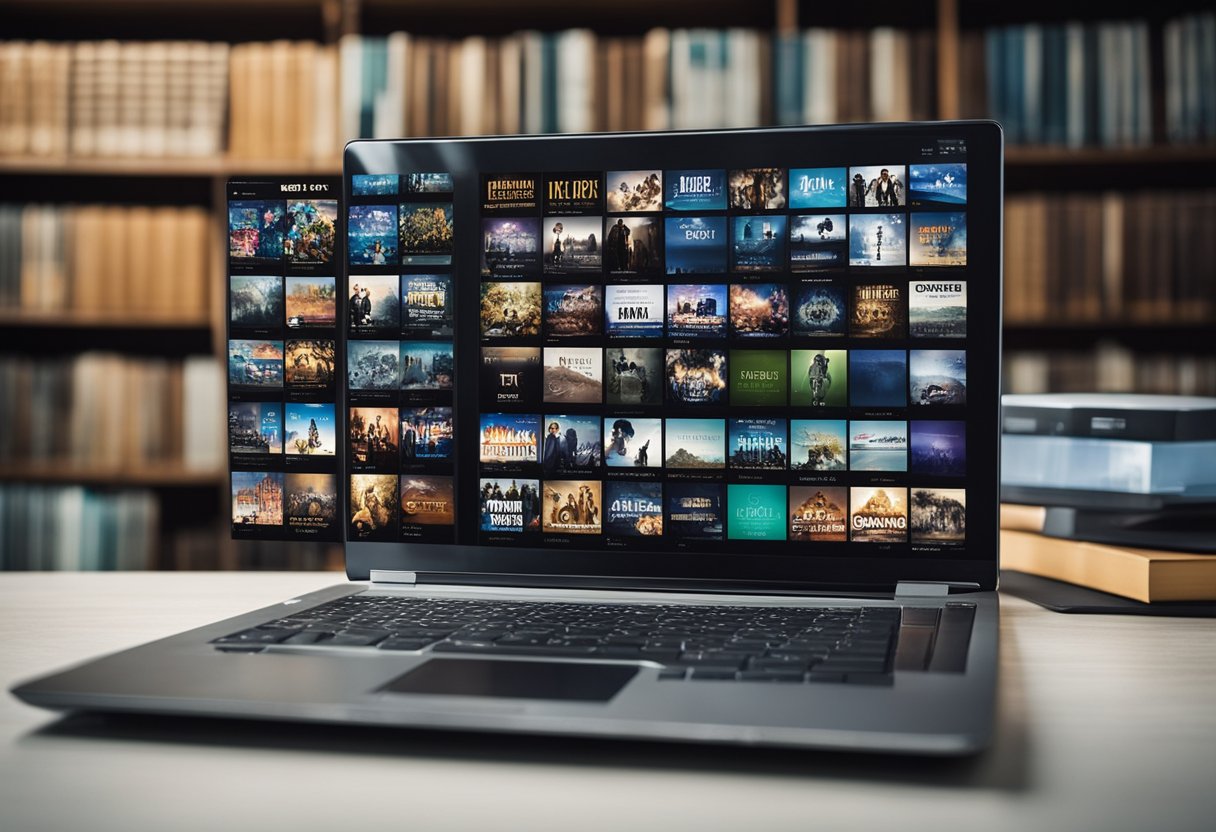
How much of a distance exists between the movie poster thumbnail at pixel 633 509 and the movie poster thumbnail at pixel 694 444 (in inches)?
1.0

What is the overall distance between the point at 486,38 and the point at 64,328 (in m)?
1.13

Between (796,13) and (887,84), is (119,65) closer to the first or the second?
(796,13)

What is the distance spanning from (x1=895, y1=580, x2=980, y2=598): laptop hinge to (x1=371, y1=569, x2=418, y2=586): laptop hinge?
35cm

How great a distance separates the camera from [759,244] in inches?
29.8

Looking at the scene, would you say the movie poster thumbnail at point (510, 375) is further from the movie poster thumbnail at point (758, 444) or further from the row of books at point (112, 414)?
the row of books at point (112, 414)

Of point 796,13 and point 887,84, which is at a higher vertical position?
point 796,13

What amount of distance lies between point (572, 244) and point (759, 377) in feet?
0.55

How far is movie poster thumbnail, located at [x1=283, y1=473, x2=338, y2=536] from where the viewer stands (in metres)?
0.80

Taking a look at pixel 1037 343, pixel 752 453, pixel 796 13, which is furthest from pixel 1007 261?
pixel 752 453

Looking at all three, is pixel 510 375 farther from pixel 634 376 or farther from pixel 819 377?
pixel 819 377

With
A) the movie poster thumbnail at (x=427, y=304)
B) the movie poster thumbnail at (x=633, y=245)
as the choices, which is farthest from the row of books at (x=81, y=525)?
the movie poster thumbnail at (x=633, y=245)

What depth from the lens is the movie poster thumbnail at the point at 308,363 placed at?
31.6 inches

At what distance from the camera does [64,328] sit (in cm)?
235

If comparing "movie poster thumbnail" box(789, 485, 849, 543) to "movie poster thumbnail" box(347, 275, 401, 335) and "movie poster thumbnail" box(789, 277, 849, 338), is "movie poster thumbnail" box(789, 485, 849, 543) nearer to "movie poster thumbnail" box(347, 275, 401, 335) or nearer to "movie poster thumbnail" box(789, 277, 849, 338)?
"movie poster thumbnail" box(789, 277, 849, 338)
